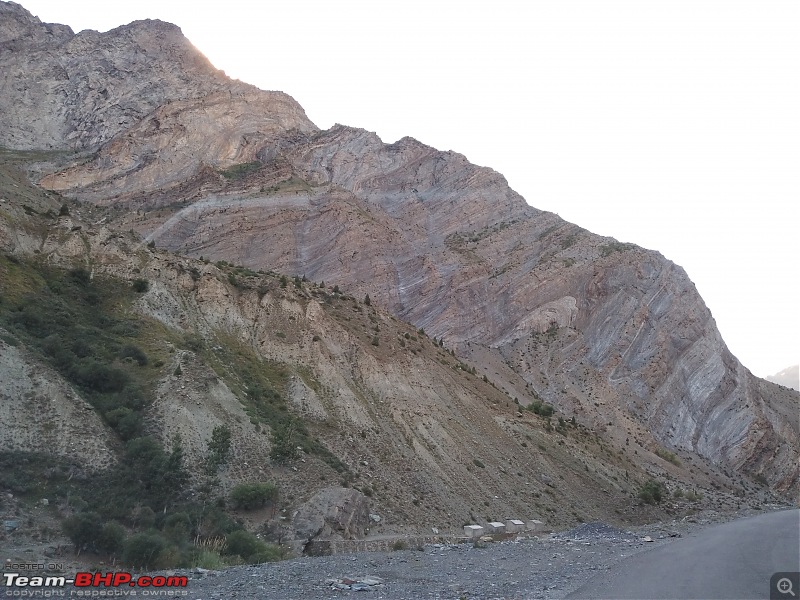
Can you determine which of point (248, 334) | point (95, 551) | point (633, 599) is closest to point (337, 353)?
point (248, 334)

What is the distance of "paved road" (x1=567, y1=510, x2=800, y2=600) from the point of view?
13430mm

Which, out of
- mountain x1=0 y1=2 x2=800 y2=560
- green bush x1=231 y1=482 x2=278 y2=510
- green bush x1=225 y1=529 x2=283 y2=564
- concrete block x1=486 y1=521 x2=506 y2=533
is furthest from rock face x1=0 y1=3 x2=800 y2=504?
green bush x1=225 y1=529 x2=283 y2=564

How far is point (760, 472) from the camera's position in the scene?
60.8 metres

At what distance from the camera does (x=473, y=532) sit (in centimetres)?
2627

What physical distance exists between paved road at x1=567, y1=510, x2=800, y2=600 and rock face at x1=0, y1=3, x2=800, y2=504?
33218mm

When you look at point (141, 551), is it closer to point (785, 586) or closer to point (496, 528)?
point (785, 586)

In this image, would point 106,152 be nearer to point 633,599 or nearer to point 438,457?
point 438,457

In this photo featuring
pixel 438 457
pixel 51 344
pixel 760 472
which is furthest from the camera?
pixel 760 472

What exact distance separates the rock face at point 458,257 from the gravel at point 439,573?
34.4m

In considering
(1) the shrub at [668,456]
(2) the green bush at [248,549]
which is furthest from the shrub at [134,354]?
(1) the shrub at [668,456]

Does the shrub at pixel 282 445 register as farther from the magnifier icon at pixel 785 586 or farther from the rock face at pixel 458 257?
the rock face at pixel 458 257

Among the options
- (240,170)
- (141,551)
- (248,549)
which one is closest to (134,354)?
(248,549)

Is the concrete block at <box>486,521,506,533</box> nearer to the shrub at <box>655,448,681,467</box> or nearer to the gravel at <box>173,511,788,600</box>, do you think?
the gravel at <box>173,511,788,600</box>

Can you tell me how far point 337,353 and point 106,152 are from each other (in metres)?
68.7
